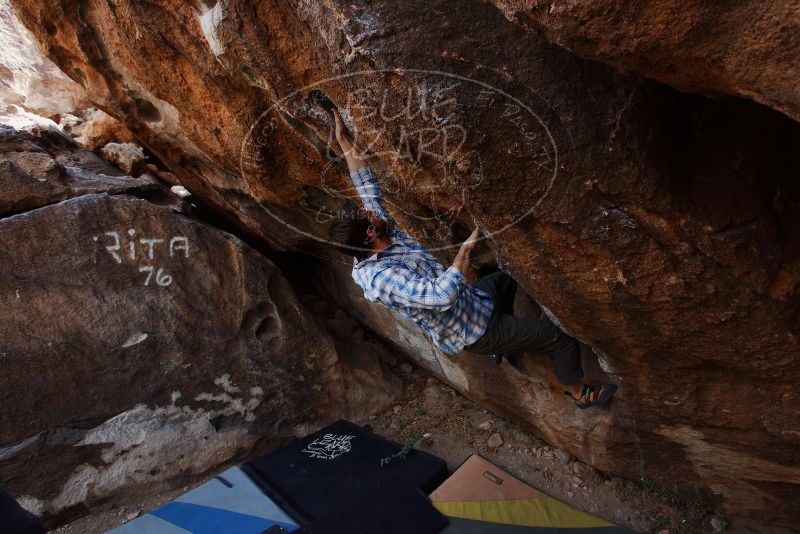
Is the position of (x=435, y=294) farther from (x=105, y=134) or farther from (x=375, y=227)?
(x=105, y=134)

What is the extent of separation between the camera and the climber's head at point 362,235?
8.37ft

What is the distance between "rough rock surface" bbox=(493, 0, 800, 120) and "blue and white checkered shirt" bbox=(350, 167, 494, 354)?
1.26 meters

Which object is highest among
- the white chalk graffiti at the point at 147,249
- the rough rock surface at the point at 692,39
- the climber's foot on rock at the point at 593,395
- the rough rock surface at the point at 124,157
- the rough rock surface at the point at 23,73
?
the rough rock surface at the point at 23,73

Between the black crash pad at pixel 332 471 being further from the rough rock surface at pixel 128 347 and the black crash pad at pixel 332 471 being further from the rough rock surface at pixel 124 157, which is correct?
the rough rock surface at pixel 124 157

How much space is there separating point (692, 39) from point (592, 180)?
1.87ft

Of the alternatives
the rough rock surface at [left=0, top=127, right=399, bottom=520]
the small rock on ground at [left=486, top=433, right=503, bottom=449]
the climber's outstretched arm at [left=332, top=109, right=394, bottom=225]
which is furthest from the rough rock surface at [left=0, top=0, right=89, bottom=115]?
the small rock on ground at [left=486, top=433, right=503, bottom=449]

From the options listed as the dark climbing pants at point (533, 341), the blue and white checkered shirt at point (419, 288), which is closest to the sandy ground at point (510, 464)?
the dark climbing pants at point (533, 341)

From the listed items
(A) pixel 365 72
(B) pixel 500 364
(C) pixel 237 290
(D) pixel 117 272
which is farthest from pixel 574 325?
(D) pixel 117 272

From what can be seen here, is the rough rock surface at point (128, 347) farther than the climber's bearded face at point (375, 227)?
Yes

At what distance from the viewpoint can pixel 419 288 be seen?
235cm

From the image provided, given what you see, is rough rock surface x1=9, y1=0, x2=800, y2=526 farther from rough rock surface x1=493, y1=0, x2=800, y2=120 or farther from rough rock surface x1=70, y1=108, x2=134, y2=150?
rough rock surface x1=70, y1=108, x2=134, y2=150

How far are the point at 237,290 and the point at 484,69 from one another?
2713mm

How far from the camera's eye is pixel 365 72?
1.76m

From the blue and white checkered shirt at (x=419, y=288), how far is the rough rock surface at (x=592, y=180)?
5.7 inches
